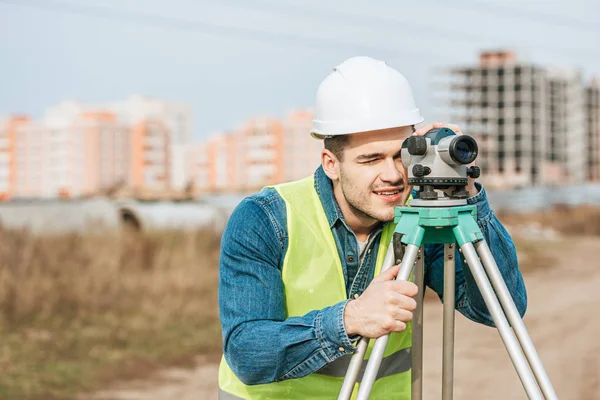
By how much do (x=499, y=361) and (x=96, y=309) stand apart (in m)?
3.61

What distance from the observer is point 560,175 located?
67812mm

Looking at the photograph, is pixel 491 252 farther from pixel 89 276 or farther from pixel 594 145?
pixel 594 145

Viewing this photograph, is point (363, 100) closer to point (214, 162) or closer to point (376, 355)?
point (376, 355)

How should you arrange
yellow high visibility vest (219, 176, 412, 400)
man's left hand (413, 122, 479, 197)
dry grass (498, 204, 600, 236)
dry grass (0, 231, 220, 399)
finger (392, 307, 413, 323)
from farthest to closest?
dry grass (498, 204, 600, 236)
dry grass (0, 231, 220, 399)
yellow high visibility vest (219, 176, 412, 400)
man's left hand (413, 122, 479, 197)
finger (392, 307, 413, 323)

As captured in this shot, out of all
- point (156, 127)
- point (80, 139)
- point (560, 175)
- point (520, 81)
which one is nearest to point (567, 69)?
point (520, 81)

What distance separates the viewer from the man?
186cm

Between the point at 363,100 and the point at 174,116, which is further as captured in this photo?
the point at 174,116

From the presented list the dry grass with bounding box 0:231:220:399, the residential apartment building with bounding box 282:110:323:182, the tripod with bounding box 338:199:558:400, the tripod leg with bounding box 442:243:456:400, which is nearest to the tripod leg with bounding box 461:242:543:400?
the tripod with bounding box 338:199:558:400

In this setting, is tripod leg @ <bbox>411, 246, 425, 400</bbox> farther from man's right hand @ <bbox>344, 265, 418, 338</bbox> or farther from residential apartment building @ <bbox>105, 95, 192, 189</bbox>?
residential apartment building @ <bbox>105, 95, 192, 189</bbox>

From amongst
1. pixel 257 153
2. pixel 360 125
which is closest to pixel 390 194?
pixel 360 125

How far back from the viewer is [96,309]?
23.9ft

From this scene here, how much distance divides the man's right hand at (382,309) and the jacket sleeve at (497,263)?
372mm

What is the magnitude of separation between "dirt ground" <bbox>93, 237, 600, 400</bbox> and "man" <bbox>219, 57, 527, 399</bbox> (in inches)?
139

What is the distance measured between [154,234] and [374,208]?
25.4 feet
